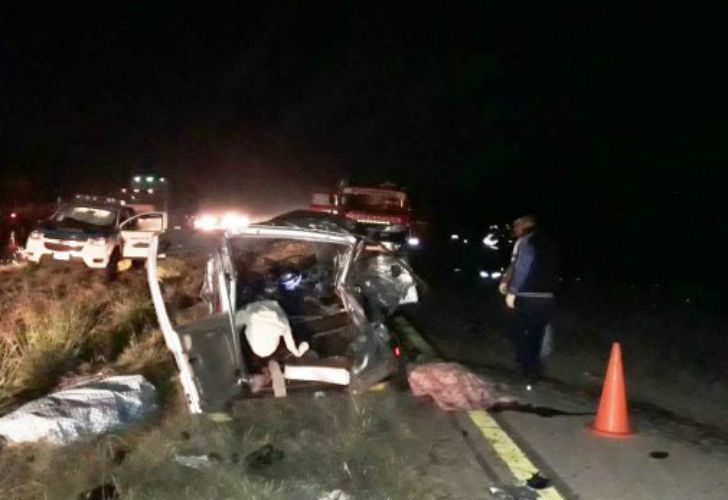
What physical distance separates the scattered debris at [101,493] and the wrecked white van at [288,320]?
1.52m

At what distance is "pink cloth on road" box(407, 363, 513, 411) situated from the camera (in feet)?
26.4

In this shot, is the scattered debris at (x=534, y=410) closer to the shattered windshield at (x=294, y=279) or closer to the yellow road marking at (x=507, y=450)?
the yellow road marking at (x=507, y=450)

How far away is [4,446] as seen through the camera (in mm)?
6051

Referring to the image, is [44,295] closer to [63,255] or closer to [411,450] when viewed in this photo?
[63,255]

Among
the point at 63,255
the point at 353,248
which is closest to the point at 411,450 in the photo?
the point at 353,248

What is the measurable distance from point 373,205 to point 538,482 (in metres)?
18.2

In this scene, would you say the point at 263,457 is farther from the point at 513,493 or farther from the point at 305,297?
the point at 305,297

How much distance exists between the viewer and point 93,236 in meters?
18.2

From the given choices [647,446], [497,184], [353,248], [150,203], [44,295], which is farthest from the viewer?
[497,184]

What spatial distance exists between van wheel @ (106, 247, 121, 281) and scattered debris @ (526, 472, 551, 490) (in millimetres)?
12702

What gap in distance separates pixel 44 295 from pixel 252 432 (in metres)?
7.59

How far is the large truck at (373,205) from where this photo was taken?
885 inches

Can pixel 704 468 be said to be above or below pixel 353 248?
below

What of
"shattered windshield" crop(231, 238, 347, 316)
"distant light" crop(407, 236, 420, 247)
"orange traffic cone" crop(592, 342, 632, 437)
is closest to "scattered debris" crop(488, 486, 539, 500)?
"orange traffic cone" crop(592, 342, 632, 437)
